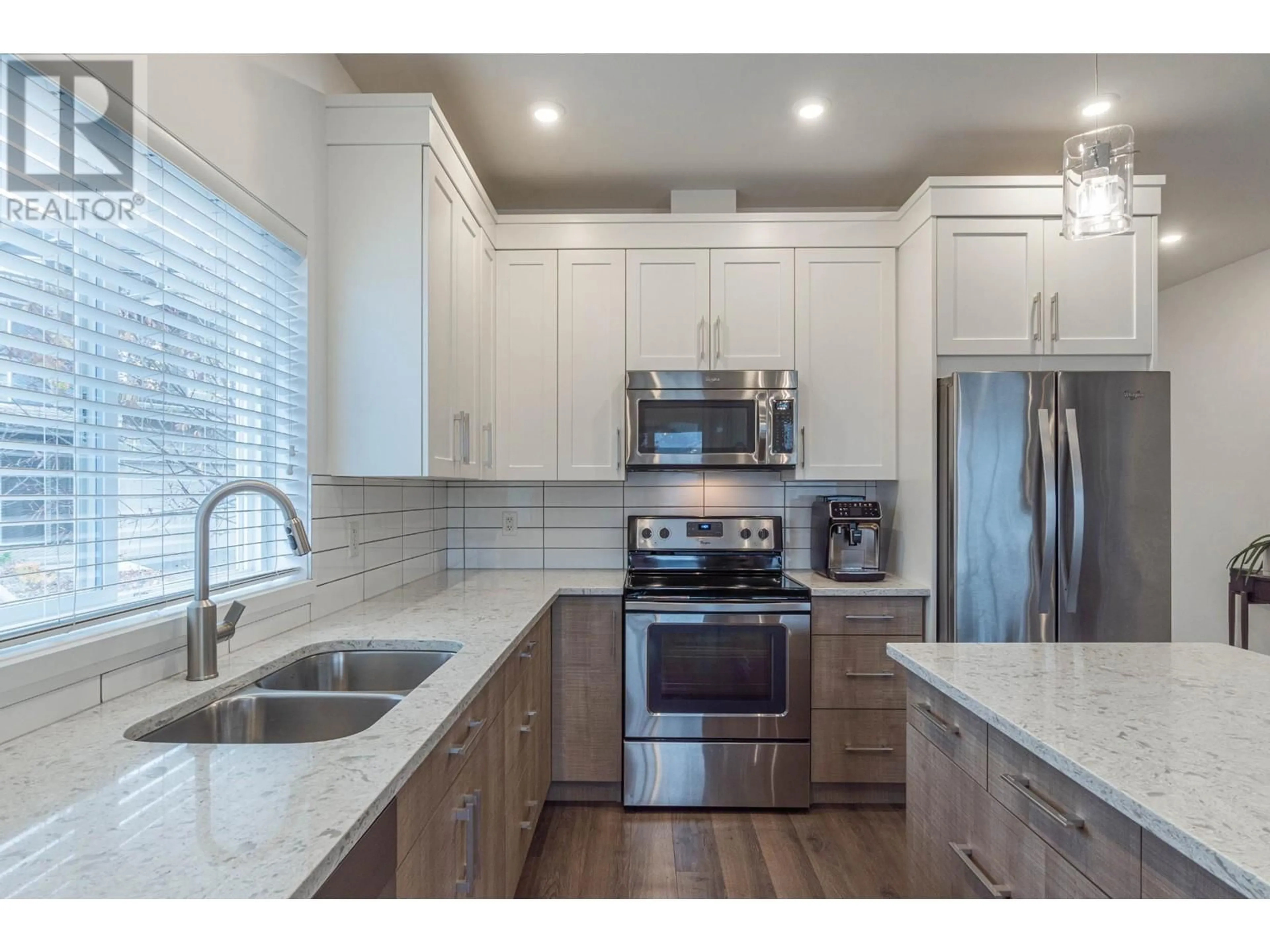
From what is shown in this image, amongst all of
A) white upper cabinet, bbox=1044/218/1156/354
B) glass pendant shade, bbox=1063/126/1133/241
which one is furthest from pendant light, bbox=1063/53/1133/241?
white upper cabinet, bbox=1044/218/1156/354

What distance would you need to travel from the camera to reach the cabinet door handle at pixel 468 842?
4.50ft

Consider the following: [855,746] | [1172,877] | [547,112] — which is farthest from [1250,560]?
[547,112]

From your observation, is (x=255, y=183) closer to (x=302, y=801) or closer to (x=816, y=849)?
(x=302, y=801)

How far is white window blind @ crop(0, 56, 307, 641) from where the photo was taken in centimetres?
112

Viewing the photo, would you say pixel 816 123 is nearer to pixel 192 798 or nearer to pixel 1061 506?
pixel 1061 506

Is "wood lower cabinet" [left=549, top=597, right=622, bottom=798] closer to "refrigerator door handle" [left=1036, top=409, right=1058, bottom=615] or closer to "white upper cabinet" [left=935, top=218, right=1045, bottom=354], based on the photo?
"refrigerator door handle" [left=1036, top=409, right=1058, bottom=615]

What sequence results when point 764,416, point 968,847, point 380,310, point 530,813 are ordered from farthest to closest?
point 764,416, point 530,813, point 380,310, point 968,847

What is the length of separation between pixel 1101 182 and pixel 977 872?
1.45 m

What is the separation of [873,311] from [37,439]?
2831 millimetres

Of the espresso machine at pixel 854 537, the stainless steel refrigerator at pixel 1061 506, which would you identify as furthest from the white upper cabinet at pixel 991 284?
the espresso machine at pixel 854 537

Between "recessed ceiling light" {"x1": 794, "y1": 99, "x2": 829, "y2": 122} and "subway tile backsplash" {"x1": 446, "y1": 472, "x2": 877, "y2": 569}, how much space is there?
4.91ft

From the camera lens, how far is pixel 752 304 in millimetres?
3031

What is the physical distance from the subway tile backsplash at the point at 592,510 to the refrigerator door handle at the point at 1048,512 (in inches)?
35.1

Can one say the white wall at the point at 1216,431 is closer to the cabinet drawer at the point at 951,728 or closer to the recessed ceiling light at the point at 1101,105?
the recessed ceiling light at the point at 1101,105
